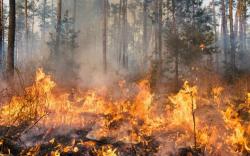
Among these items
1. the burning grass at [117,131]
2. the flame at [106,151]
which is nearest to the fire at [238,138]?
the burning grass at [117,131]

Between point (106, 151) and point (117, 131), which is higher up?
point (117, 131)

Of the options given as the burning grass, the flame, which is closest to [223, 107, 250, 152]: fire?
the burning grass

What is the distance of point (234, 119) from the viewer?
335 inches

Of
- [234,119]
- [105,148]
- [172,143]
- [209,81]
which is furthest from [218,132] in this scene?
[209,81]

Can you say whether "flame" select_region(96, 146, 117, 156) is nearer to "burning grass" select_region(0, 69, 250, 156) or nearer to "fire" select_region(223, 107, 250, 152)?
"burning grass" select_region(0, 69, 250, 156)

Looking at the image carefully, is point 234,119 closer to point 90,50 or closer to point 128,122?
point 128,122

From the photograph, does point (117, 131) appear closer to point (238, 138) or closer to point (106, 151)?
point (106, 151)

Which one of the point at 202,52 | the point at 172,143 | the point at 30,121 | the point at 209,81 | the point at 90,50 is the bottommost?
the point at 172,143

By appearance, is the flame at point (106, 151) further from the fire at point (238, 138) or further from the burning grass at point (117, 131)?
the fire at point (238, 138)

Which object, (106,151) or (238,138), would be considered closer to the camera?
(106,151)

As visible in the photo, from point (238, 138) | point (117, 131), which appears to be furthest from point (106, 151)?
point (238, 138)

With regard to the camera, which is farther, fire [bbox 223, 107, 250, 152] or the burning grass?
fire [bbox 223, 107, 250, 152]

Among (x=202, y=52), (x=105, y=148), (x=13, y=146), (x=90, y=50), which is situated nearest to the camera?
(x=13, y=146)

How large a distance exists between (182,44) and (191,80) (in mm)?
2096
